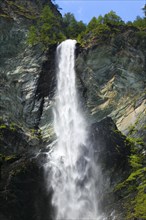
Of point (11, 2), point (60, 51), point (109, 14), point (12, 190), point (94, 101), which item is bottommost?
point (12, 190)

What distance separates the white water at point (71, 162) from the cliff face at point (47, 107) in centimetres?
74

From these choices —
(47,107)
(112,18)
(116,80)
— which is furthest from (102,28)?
(47,107)

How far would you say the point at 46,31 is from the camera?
43562 mm

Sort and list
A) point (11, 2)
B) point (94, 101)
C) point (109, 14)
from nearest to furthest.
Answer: point (94, 101)
point (109, 14)
point (11, 2)

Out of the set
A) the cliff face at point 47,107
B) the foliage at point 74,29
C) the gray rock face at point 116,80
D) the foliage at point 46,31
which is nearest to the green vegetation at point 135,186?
the cliff face at point 47,107

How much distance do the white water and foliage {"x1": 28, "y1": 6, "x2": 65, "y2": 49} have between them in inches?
239

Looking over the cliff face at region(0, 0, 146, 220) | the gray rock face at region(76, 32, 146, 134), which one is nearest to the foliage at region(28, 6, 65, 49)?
the cliff face at region(0, 0, 146, 220)

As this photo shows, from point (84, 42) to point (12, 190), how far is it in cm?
2108

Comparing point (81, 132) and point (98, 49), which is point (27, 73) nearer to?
point (98, 49)

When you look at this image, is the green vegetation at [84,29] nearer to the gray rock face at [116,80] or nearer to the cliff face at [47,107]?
the cliff face at [47,107]

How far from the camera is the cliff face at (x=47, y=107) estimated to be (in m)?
25.4

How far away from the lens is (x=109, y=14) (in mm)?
43156

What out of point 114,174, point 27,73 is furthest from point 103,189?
point 27,73

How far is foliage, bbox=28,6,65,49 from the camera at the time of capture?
40.9 m
